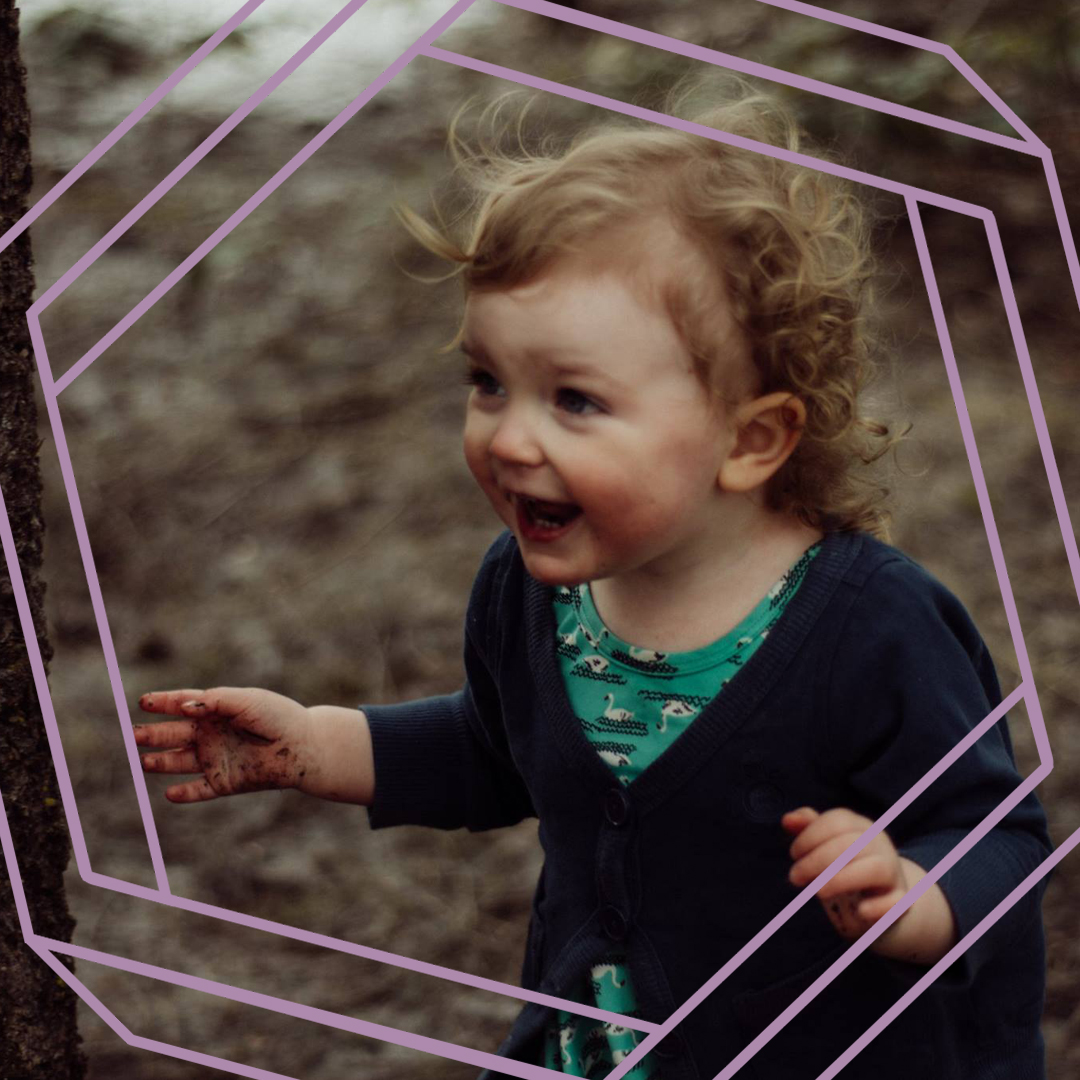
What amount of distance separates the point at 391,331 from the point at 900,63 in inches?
57.0

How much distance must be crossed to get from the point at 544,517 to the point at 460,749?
41 centimetres

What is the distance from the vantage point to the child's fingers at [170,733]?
1.52 meters

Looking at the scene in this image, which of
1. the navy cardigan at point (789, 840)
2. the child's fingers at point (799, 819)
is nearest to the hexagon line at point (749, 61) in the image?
the navy cardigan at point (789, 840)

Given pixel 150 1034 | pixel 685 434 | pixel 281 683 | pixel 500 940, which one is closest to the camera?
pixel 685 434

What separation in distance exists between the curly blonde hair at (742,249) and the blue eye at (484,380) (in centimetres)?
8

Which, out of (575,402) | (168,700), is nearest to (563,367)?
(575,402)

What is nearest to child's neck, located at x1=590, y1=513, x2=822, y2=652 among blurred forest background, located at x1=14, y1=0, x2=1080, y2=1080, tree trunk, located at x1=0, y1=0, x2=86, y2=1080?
tree trunk, located at x1=0, y1=0, x2=86, y2=1080

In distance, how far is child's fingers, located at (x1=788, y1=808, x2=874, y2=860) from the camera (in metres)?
1.16

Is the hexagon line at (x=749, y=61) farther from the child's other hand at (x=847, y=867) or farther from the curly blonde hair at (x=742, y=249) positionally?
the child's other hand at (x=847, y=867)

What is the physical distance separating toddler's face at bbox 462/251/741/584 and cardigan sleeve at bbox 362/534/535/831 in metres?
0.26

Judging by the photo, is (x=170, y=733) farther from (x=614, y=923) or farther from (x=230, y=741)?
(x=614, y=923)

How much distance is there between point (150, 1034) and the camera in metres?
2.56

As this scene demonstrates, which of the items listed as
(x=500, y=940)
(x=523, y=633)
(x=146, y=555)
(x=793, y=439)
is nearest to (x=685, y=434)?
(x=793, y=439)

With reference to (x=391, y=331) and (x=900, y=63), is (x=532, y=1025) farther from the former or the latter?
(x=900, y=63)
